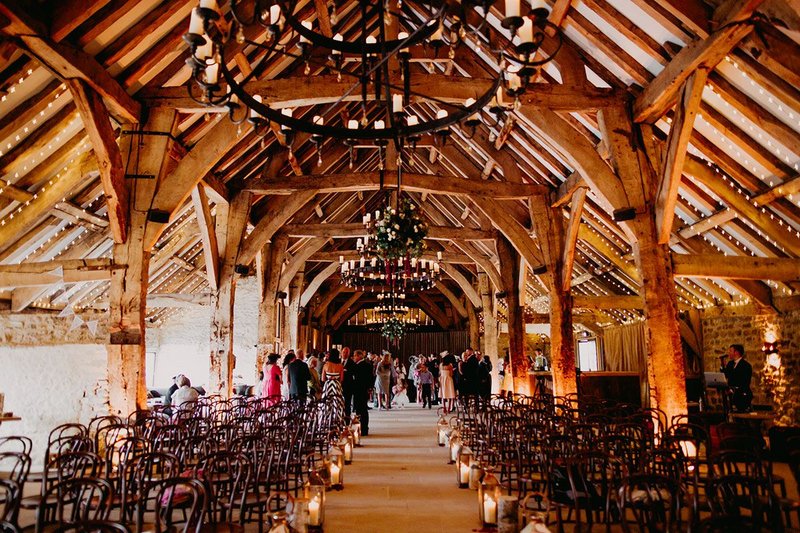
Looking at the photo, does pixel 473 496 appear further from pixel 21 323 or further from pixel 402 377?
A: pixel 402 377

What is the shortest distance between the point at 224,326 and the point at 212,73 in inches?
252

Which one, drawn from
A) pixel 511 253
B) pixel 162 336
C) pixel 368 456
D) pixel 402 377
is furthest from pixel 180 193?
pixel 402 377

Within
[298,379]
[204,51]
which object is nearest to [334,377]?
[298,379]

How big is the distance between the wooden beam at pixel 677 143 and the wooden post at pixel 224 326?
22.7 feet

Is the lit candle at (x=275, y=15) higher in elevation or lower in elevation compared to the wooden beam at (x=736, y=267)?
higher

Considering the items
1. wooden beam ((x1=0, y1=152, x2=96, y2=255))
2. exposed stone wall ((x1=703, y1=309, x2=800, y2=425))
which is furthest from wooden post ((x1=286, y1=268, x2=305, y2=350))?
exposed stone wall ((x1=703, y1=309, x2=800, y2=425))

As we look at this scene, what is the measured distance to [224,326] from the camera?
9133mm

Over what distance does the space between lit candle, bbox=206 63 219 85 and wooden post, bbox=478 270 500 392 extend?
1302 centimetres

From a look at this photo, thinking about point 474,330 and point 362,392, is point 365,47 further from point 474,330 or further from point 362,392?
point 474,330

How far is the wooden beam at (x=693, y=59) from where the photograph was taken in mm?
4777

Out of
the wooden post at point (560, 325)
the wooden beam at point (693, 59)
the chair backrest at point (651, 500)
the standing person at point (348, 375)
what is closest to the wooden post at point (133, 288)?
the standing person at point (348, 375)

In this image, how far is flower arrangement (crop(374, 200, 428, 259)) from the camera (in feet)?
25.5

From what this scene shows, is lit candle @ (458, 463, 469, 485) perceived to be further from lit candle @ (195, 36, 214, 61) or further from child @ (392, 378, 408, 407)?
child @ (392, 378, 408, 407)

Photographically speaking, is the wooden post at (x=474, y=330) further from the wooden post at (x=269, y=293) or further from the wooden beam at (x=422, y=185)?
the wooden beam at (x=422, y=185)
